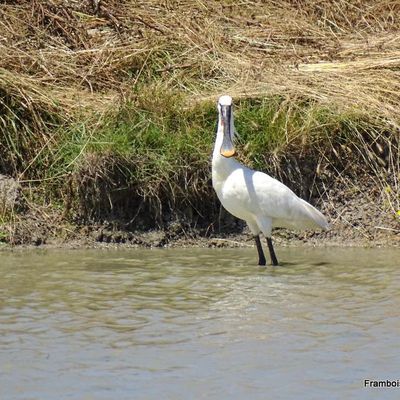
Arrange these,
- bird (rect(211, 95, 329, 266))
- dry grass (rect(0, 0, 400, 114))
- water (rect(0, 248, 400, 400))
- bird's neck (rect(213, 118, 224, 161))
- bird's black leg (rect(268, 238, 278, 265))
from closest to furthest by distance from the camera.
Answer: water (rect(0, 248, 400, 400)) < bird's black leg (rect(268, 238, 278, 265)) < bird (rect(211, 95, 329, 266)) < bird's neck (rect(213, 118, 224, 161)) < dry grass (rect(0, 0, 400, 114))

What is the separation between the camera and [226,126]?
897 centimetres

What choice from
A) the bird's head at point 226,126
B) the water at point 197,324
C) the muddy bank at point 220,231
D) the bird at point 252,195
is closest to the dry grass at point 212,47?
the muddy bank at point 220,231

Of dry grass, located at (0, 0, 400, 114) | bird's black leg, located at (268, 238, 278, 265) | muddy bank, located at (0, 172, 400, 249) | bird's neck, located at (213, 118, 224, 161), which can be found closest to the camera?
bird's black leg, located at (268, 238, 278, 265)

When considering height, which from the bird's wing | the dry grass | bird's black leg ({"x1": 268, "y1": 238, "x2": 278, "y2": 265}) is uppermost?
the dry grass

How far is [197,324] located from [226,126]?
105 inches

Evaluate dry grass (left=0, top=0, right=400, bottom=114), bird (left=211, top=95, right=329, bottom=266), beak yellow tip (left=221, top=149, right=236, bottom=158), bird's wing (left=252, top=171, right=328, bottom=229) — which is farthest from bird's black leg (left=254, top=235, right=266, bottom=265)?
dry grass (left=0, top=0, right=400, bottom=114)

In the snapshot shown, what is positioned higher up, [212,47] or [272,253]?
[212,47]

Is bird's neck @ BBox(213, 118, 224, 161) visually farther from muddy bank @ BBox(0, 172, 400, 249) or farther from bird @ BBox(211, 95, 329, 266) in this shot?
muddy bank @ BBox(0, 172, 400, 249)

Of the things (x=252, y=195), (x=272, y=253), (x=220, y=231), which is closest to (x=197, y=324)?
(x=272, y=253)

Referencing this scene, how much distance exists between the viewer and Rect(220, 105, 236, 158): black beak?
8.91m

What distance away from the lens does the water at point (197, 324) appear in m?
5.45

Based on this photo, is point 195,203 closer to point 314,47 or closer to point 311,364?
point 314,47

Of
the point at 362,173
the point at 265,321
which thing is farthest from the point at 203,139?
the point at 265,321

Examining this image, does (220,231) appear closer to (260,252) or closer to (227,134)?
(260,252)
